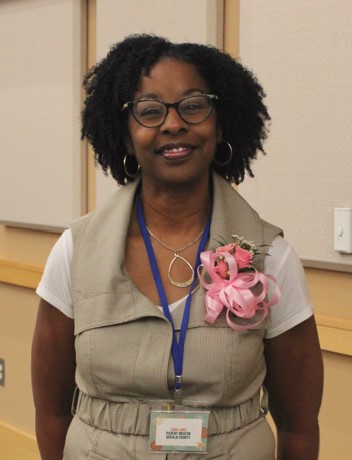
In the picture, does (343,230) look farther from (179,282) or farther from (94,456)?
(94,456)

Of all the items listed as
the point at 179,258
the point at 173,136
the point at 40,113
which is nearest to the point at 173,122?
the point at 173,136

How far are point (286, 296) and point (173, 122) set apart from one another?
0.42 m

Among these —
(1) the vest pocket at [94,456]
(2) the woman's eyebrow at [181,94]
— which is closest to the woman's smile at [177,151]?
(2) the woman's eyebrow at [181,94]

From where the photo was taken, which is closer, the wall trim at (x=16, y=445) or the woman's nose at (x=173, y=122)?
the woman's nose at (x=173, y=122)

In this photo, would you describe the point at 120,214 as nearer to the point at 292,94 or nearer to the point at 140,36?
the point at 140,36

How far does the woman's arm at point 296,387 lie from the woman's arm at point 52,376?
16.8 inches

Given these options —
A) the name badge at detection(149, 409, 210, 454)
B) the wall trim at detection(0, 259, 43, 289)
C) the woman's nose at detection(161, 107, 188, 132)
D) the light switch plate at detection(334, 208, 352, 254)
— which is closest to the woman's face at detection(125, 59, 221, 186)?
the woman's nose at detection(161, 107, 188, 132)

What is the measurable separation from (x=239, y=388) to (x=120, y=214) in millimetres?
440

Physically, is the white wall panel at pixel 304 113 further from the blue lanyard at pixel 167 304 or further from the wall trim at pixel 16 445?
the wall trim at pixel 16 445

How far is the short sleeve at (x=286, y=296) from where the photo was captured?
6.39 feet

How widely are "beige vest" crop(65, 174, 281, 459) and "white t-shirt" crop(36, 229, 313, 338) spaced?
0.02 m

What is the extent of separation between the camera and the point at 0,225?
17.2 feet

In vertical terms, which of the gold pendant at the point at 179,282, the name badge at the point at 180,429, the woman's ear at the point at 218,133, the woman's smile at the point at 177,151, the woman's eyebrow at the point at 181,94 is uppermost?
the woman's eyebrow at the point at 181,94

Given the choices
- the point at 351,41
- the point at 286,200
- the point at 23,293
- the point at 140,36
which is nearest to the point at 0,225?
the point at 23,293
